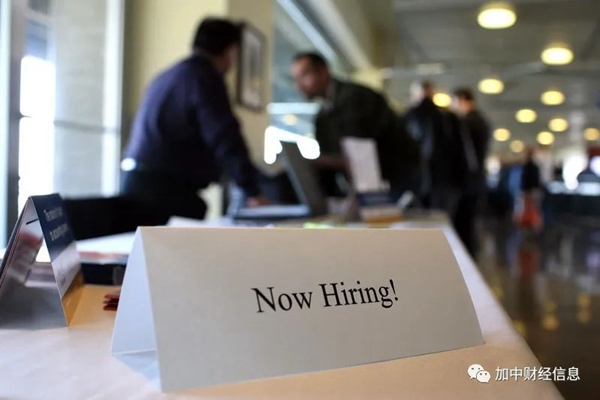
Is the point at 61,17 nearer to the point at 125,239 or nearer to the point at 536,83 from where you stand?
the point at 125,239

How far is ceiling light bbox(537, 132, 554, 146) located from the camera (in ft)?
60.8

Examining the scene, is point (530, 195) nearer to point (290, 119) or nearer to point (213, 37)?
point (290, 119)

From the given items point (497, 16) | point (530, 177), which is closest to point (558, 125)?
point (530, 177)

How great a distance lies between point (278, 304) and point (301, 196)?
1713 millimetres

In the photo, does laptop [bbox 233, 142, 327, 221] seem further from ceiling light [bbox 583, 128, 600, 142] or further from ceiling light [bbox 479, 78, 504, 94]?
ceiling light [bbox 583, 128, 600, 142]

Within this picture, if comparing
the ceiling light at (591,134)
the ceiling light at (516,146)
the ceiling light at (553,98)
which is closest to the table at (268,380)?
the ceiling light at (553,98)

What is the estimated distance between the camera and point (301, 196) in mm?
2275

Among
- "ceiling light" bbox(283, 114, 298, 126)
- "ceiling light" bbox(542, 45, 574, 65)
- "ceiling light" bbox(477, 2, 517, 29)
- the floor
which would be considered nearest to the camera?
the floor

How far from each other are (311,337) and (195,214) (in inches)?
72.3

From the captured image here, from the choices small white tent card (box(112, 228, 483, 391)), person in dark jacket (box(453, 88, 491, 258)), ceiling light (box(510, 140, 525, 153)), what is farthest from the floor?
ceiling light (box(510, 140, 525, 153))

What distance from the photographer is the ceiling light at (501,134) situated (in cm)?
1795

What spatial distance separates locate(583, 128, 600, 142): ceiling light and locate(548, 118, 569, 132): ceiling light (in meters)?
0.54

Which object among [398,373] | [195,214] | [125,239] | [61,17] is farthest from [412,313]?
[61,17]

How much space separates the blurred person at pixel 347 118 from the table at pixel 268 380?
2.25m
